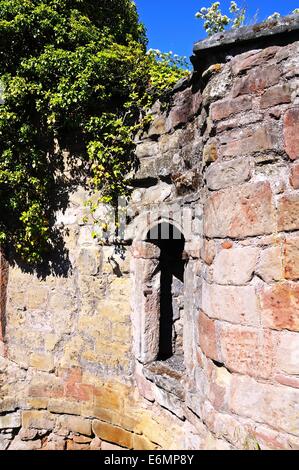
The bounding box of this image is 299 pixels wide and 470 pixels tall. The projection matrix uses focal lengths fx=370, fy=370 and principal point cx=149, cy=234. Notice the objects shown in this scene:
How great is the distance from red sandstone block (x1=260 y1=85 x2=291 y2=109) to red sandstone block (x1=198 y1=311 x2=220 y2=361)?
140cm

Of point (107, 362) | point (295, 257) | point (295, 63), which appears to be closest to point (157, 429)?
point (107, 362)

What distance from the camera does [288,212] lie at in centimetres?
207

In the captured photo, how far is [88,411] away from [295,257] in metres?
2.90

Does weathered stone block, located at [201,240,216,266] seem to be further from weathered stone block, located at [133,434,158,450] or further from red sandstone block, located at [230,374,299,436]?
weathered stone block, located at [133,434,158,450]

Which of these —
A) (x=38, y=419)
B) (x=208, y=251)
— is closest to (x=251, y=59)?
(x=208, y=251)

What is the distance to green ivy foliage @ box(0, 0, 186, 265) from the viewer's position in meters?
3.53

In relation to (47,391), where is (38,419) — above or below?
below

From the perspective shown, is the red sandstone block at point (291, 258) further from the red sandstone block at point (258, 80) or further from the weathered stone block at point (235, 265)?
the red sandstone block at point (258, 80)

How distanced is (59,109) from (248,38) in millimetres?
2030

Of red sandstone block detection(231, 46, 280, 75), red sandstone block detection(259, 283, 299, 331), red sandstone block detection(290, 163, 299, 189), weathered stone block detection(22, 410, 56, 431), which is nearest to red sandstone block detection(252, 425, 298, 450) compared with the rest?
red sandstone block detection(259, 283, 299, 331)

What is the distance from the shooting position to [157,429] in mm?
3277

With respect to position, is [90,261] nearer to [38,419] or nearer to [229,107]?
[38,419]

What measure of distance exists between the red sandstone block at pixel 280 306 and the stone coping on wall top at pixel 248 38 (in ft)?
4.77

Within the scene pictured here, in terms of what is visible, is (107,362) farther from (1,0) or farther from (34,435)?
(1,0)
